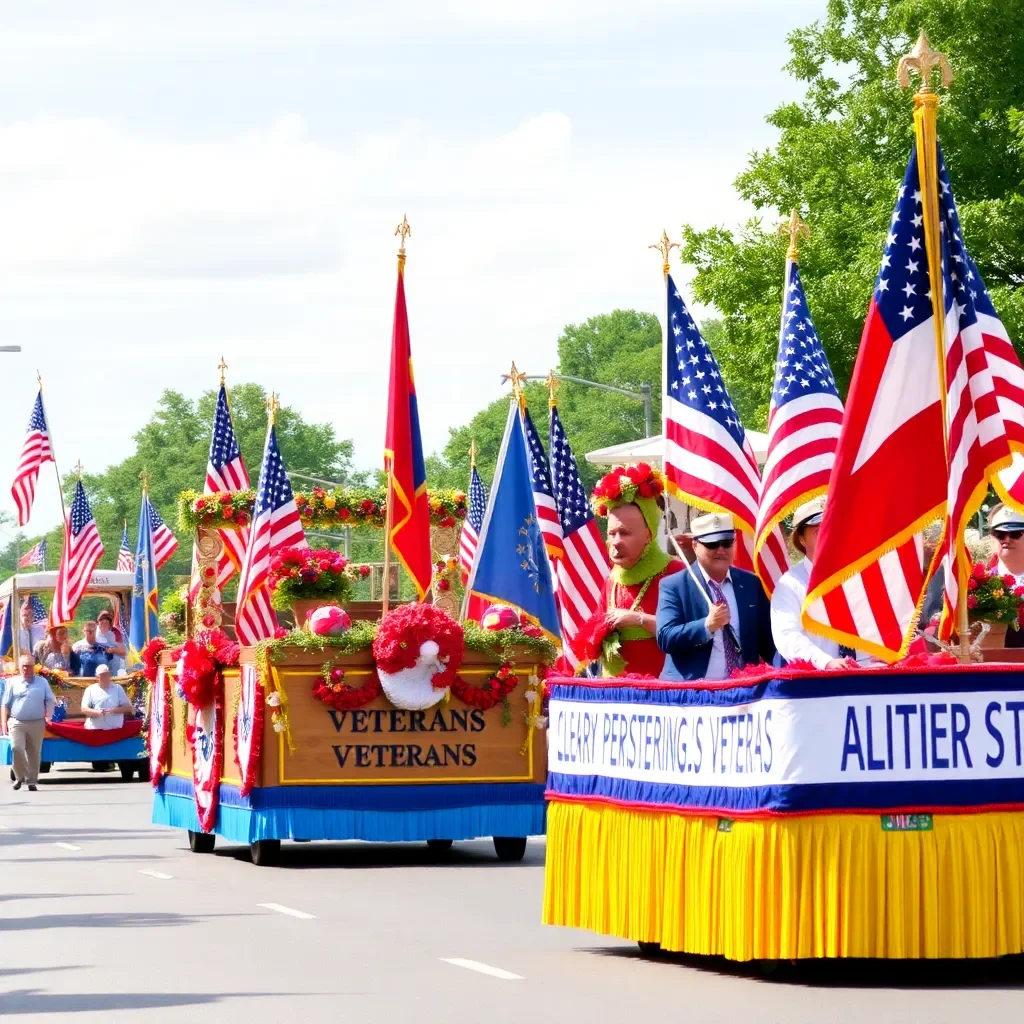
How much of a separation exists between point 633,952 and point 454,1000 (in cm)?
177

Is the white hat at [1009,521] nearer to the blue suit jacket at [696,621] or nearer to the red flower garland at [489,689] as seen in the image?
the blue suit jacket at [696,621]

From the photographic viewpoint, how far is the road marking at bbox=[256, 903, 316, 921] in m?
13.3

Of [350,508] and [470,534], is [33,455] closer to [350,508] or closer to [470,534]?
[470,534]

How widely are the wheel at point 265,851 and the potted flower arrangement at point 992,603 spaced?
6.13 m

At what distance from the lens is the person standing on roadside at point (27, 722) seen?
29359 millimetres

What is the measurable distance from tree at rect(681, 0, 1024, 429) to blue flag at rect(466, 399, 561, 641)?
15255 mm

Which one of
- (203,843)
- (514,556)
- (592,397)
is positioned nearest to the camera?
(203,843)

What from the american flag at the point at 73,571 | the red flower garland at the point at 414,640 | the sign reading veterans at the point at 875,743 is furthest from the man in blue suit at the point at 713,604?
the american flag at the point at 73,571

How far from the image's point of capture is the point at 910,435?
34.7 feet

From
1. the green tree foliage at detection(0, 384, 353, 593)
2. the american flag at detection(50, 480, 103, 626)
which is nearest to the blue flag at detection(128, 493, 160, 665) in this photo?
the american flag at detection(50, 480, 103, 626)

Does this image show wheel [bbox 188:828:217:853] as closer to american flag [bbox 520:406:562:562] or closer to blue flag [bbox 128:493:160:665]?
american flag [bbox 520:406:562:562]

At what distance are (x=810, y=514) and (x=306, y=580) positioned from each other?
7.84 m

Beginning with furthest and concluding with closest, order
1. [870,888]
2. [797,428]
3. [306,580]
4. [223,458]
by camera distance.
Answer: [223,458], [306,580], [797,428], [870,888]

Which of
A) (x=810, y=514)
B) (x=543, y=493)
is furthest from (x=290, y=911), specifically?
(x=543, y=493)
